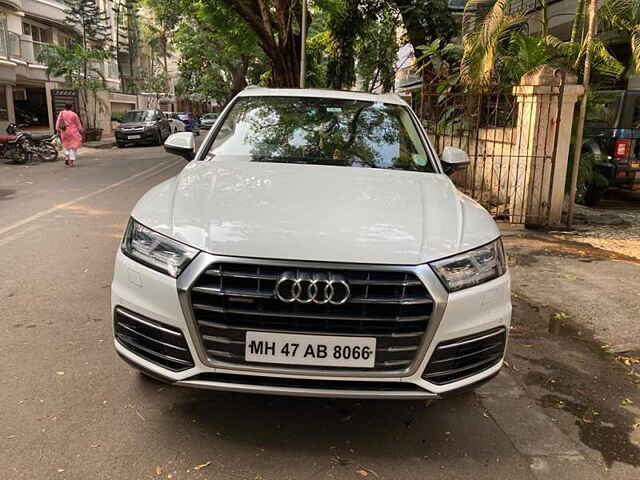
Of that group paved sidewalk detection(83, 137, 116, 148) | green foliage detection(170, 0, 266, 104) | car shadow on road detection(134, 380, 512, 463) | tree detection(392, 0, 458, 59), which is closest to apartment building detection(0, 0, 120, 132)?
paved sidewalk detection(83, 137, 116, 148)

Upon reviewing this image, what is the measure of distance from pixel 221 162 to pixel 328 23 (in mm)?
17478

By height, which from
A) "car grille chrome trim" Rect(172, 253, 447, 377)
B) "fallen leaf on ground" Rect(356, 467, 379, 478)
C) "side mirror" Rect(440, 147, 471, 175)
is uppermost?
"side mirror" Rect(440, 147, 471, 175)

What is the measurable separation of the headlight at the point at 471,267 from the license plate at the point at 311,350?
43 centimetres

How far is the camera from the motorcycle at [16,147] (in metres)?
15.9

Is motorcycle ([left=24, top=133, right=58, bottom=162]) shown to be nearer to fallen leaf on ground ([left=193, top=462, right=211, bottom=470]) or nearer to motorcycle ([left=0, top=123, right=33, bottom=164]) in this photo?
motorcycle ([left=0, top=123, right=33, bottom=164])

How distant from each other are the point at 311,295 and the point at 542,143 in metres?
6.44

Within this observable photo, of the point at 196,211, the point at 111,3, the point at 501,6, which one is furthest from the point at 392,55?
the point at 111,3

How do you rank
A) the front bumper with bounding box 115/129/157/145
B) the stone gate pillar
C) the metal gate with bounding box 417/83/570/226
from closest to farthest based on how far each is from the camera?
the stone gate pillar → the metal gate with bounding box 417/83/570/226 → the front bumper with bounding box 115/129/157/145

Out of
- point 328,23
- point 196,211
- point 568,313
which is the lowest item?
point 568,313

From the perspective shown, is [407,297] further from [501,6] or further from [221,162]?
[501,6]

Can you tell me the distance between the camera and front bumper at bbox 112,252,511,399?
248 centimetres

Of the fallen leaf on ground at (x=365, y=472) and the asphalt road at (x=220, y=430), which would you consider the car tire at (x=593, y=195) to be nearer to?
the asphalt road at (x=220, y=430)

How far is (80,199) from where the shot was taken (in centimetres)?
977

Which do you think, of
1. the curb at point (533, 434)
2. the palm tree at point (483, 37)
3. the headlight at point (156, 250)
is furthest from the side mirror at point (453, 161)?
the palm tree at point (483, 37)
